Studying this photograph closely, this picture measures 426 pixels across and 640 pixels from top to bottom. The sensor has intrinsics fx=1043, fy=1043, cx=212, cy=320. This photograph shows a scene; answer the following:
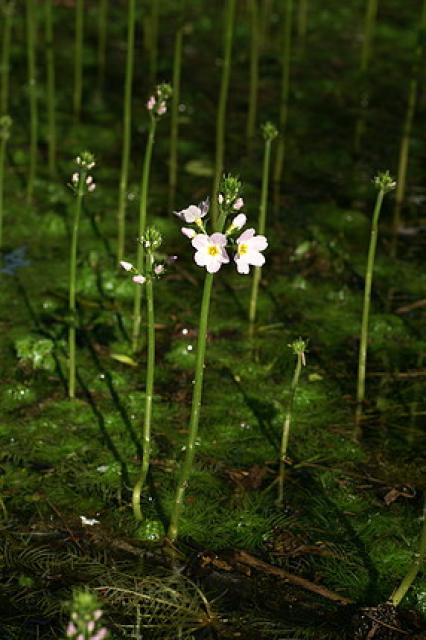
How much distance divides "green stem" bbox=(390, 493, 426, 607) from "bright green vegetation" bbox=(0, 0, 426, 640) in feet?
0.29

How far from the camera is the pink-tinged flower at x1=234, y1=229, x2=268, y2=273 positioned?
3396 mm

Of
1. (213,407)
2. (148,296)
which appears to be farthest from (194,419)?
(213,407)

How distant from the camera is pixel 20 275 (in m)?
6.07

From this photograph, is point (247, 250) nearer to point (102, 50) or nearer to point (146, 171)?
point (146, 171)

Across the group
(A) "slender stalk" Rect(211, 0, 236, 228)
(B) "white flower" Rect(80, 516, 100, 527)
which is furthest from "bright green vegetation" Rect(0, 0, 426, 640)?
(A) "slender stalk" Rect(211, 0, 236, 228)

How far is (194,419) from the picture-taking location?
3771 mm

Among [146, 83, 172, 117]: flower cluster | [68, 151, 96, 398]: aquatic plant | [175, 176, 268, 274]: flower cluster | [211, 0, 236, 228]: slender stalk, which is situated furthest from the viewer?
[211, 0, 236, 228]: slender stalk

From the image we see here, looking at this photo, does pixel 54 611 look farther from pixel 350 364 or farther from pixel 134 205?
pixel 134 205

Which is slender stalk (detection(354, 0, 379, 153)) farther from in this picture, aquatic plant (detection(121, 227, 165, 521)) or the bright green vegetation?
aquatic plant (detection(121, 227, 165, 521))

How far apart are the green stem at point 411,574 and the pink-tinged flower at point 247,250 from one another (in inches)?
41.6

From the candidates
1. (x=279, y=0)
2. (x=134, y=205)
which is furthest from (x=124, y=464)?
(x=279, y=0)

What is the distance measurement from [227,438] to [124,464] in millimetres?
503

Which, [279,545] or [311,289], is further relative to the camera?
[311,289]

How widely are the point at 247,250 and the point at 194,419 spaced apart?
27.7 inches
